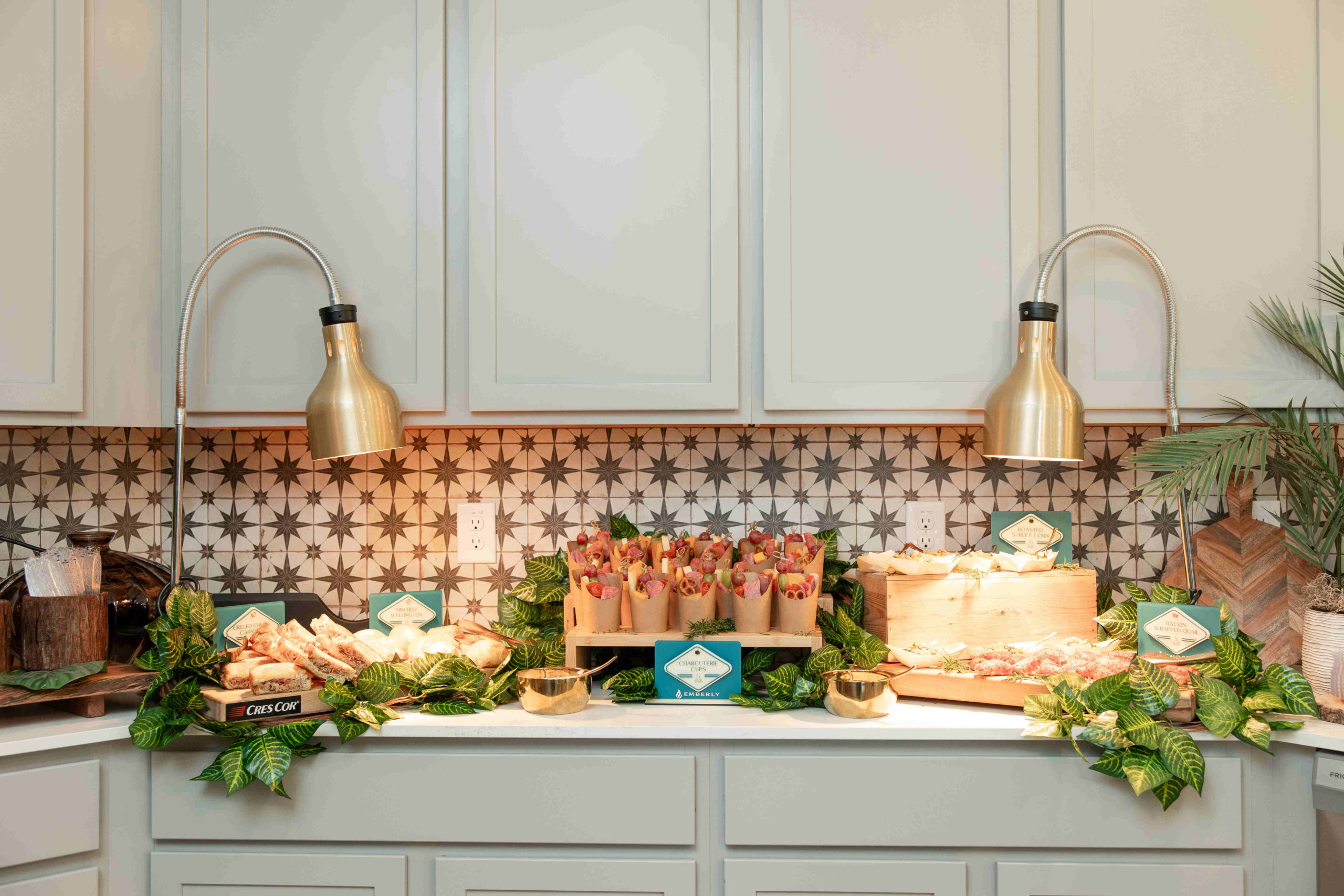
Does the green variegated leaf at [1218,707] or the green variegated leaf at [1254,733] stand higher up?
the green variegated leaf at [1218,707]

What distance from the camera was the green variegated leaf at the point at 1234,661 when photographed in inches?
53.9

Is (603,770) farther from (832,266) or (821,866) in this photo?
(832,266)

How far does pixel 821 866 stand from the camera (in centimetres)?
134

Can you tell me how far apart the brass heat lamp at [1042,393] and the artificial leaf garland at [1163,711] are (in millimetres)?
250

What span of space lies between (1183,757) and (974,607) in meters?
0.44

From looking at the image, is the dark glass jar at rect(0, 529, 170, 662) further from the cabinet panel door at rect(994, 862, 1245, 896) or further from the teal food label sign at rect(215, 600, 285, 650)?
the cabinet panel door at rect(994, 862, 1245, 896)


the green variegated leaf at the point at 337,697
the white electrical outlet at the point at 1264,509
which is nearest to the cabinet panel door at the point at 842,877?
the green variegated leaf at the point at 337,697

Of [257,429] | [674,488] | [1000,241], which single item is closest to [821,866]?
[674,488]

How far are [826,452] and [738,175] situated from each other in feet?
2.28

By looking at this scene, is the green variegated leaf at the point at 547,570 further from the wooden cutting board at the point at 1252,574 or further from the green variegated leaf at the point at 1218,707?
the wooden cutting board at the point at 1252,574

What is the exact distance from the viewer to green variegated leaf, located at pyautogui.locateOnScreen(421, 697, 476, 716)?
4.57 ft

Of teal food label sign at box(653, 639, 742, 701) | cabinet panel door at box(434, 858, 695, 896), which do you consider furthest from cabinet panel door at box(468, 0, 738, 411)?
cabinet panel door at box(434, 858, 695, 896)

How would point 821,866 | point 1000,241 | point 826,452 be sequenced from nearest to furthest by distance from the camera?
point 821,866
point 1000,241
point 826,452

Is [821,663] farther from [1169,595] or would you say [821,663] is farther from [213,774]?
[213,774]
